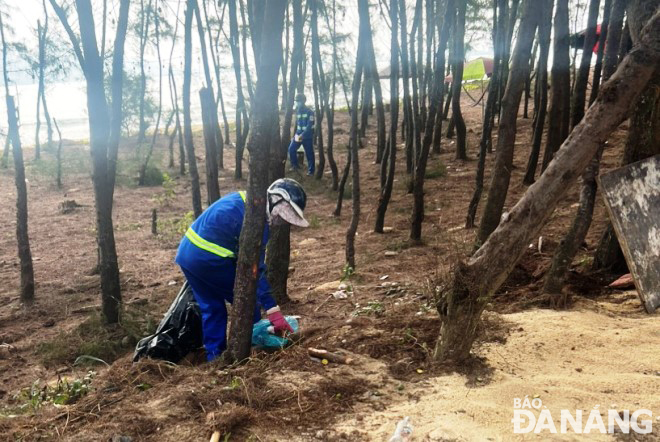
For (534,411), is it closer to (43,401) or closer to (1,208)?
(43,401)

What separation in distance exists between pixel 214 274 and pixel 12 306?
12.2ft

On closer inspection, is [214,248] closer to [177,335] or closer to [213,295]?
[213,295]

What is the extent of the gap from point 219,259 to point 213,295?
13.1 inches

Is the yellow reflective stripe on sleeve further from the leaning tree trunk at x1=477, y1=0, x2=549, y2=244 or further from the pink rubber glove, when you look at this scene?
the leaning tree trunk at x1=477, y1=0, x2=549, y2=244

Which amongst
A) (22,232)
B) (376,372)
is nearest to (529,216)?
(376,372)

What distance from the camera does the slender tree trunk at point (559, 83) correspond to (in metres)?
7.19

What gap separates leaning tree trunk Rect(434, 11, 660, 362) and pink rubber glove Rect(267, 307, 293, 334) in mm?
1134

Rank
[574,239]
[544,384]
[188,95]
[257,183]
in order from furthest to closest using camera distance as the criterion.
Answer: [188,95], [574,239], [257,183], [544,384]

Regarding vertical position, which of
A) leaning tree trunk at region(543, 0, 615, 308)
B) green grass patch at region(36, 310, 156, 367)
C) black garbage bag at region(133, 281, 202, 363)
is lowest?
green grass patch at region(36, 310, 156, 367)

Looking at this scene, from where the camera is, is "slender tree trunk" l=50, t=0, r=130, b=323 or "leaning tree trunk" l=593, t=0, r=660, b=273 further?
"slender tree trunk" l=50, t=0, r=130, b=323

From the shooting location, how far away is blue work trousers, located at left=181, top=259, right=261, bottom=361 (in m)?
3.69

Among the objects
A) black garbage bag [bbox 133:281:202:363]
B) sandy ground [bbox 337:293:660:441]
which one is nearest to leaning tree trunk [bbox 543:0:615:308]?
sandy ground [bbox 337:293:660:441]

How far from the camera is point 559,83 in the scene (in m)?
7.72

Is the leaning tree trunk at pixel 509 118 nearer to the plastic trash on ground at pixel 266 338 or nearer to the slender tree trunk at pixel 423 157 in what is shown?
the plastic trash on ground at pixel 266 338
